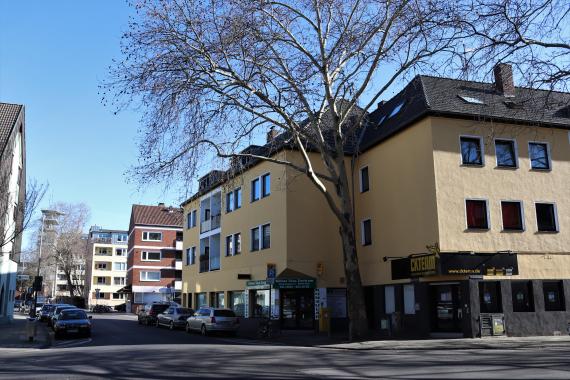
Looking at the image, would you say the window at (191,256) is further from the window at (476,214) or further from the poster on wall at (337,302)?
the window at (476,214)

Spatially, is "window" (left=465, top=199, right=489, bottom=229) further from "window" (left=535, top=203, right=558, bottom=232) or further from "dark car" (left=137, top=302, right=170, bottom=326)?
"dark car" (left=137, top=302, right=170, bottom=326)

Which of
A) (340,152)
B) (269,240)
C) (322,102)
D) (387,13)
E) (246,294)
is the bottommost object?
(246,294)

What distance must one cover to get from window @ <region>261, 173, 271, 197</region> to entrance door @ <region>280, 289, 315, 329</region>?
6.35m

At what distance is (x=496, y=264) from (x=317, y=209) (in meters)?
11.2

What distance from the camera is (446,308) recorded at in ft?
78.0

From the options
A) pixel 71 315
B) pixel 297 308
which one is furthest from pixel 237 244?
pixel 71 315

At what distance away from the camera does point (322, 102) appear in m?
25.6

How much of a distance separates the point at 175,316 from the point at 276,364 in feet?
70.9

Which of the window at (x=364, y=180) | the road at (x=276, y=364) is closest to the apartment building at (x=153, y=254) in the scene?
the window at (x=364, y=180)

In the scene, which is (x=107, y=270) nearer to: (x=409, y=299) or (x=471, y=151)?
(x=409, y=299)

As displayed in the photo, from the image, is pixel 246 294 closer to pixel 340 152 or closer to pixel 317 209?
pixel 317 209

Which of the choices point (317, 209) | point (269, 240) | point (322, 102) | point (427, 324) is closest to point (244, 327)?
point (269, 240)

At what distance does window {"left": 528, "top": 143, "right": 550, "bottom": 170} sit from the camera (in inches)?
1024

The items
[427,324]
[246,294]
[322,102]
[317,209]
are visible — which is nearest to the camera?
[427,324]
